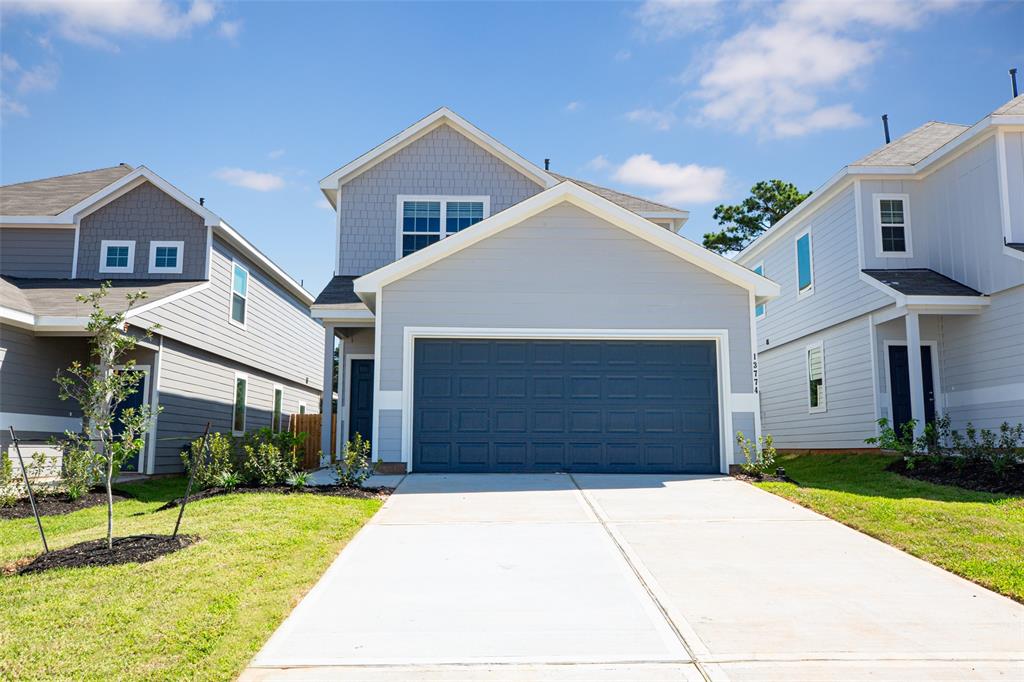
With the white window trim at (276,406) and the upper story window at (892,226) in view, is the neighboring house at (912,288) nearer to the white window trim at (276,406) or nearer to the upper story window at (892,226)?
the upper story window at (892,226)

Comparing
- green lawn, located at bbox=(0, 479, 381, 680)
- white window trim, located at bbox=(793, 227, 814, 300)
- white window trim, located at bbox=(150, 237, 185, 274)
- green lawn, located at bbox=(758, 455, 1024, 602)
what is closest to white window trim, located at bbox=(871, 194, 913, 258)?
white window trim, located at bbox=(793, 227, 814, 300)

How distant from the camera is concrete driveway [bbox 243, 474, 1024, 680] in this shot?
4438 mm

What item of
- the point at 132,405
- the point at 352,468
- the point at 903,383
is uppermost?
the point at 903,383

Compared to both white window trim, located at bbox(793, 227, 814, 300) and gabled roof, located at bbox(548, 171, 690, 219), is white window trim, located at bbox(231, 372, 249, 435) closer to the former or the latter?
gabled roof, located at bbox(548, 171, 690, 219)

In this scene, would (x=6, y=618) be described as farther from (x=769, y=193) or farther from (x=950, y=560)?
(x=769, y=193)

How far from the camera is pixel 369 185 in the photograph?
53.9ft

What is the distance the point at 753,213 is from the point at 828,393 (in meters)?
19.6

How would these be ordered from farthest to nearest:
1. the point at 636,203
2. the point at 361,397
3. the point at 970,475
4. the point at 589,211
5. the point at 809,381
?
the point at 809,381 → the point at 636,203 → the point at 361,397 → the point at 589,211 → the point at 970,475

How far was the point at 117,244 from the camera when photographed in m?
16.8

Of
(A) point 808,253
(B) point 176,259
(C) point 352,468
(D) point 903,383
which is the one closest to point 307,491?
(C) point 352,468

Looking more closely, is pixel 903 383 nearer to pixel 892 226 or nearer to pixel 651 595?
pixel 892 226

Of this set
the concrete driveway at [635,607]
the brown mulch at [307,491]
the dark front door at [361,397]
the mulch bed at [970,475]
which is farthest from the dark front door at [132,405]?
the mulch bed at [970,475]

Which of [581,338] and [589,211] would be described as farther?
[589,211]

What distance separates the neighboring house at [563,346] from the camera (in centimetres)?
1247
